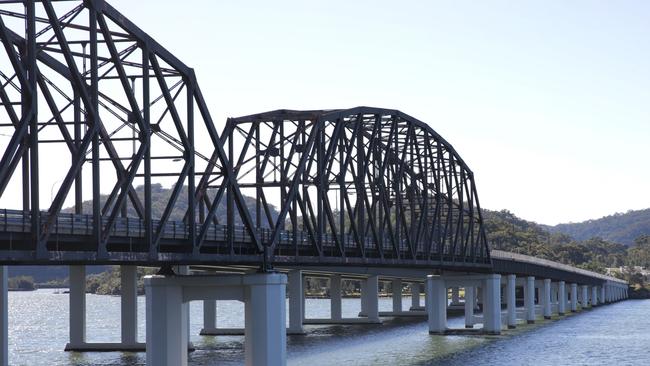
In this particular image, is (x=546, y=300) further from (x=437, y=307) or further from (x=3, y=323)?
(x=3, y=323)

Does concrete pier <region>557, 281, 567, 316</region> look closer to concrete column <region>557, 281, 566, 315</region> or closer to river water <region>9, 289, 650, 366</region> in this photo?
concrete column <region>557, 281, 566, 315</region>

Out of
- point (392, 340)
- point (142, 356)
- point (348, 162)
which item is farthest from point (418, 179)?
point (142, 356)

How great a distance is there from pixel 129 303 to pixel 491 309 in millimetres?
48025

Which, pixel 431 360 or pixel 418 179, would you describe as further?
pixel 418 179

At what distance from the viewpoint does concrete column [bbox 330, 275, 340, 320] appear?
162375 mm

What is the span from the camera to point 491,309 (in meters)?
136

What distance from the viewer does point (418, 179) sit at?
135750mm

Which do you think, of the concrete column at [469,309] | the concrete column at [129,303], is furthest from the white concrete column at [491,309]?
the concrete column at [129,303]

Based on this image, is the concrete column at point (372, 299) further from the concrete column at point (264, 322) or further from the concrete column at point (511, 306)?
the concrete column at point (264, 322)

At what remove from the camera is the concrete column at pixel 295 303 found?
131500 mm

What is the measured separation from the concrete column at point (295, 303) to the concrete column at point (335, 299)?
20425 millimetres

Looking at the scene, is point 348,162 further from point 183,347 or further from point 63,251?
point 63,251

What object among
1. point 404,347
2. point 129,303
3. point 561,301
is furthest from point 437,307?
point 561,301

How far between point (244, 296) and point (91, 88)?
1703 centimetres
